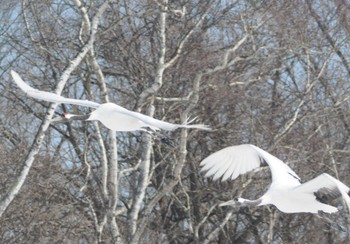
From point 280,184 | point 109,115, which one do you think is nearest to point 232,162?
point 280,184

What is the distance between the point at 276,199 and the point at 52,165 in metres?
5.10

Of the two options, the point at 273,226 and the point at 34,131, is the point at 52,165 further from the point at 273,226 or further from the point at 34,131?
the point at 273,226

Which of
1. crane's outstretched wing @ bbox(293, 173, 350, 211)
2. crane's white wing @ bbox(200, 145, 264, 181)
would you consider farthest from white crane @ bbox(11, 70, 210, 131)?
crane's outstretched wing @ bbox(293, 173, 350, 211)

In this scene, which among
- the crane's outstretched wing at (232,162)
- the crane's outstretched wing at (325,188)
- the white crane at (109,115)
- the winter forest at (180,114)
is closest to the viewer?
the crane's outstretched wing at (325,188)

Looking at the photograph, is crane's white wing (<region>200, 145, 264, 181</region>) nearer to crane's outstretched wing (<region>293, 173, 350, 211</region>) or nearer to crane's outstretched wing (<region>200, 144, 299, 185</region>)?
crane's outstretched wing (<region>200, 144, 299, 185</region>)

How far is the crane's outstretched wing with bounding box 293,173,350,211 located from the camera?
15.5 metres

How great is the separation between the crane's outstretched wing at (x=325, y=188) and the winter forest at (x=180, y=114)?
3544 mm

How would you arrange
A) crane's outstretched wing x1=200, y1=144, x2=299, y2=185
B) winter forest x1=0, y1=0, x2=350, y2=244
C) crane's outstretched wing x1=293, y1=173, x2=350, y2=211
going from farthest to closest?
winter forest x1=0, y1=0, x2=350, y2=244, crane's outstretched wing x1=200, y1=144, x2=299, y2=185, crane's outstretched wing x1=293, y1=173, x2=350, y2=211

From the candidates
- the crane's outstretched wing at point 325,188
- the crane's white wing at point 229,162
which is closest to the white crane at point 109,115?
the crane's white wing at point 229,162

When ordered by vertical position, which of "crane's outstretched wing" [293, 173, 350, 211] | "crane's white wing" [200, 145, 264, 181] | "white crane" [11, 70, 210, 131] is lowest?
"crane's outstretched wing" [293, 173, 350, 211]

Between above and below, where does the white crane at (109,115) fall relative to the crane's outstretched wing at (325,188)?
above

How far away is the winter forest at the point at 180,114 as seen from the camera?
66.4 feet

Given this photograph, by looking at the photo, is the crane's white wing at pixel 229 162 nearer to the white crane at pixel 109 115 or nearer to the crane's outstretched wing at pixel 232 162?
the crane's outstretched wing at pixel 232 162

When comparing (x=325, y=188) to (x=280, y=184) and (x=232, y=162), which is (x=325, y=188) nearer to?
(x=280, y=184)
